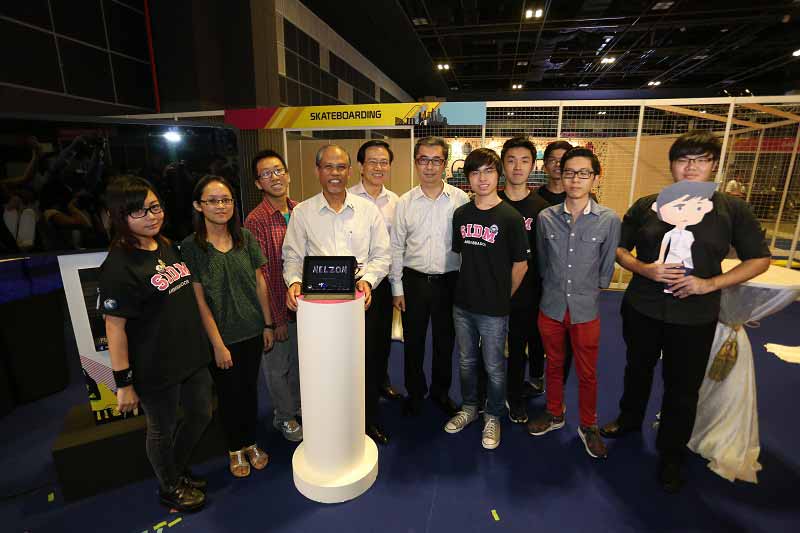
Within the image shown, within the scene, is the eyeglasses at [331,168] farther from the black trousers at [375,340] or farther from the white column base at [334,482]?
the white column base at [334,482]

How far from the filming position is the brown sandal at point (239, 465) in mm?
2211

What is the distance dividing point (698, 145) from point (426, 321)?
1.75 metres

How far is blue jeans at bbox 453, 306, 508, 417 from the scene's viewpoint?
2.33 m

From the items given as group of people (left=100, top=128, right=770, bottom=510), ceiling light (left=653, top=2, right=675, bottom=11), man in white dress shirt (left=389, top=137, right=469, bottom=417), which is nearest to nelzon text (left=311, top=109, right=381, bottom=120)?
group of people (left=100, top=128, right=770, bottom=510)

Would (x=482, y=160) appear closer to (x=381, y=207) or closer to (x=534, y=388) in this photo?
(x=381, y=207)

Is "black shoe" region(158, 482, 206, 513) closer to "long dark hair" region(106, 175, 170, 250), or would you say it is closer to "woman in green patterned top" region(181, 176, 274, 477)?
"woman in green patterned top" region(181, 176, 274, 477)

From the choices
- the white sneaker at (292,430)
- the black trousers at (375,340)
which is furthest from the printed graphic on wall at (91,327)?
the black trousers at (375,340)

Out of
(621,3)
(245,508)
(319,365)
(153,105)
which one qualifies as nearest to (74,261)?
(319,365)

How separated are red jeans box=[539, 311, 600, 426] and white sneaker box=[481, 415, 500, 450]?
41 centimetres

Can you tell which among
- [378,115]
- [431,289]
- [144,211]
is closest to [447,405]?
[431,289]

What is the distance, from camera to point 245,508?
6.57 feet

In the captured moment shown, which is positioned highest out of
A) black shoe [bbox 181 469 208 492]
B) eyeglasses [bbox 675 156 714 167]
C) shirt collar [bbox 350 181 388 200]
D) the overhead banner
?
the overhead banner

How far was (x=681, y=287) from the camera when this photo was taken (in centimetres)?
190

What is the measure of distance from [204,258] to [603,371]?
3281 mm
